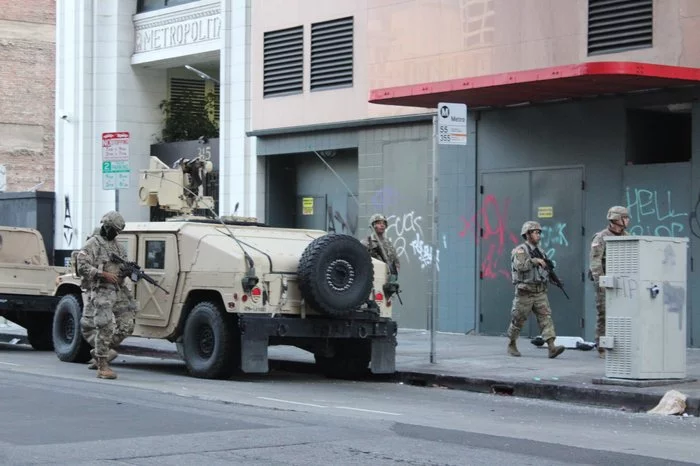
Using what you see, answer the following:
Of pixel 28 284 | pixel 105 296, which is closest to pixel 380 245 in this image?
pixel 105 296

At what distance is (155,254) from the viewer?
16.0 meters

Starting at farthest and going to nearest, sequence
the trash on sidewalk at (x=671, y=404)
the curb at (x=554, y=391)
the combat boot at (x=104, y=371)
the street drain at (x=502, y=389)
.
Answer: the combat boot at (x=104, y=371)
the street drain at (x=502, y=389)
the curb at (x=554, y=391)
the trash on sidewalk at (x=671, y=404)

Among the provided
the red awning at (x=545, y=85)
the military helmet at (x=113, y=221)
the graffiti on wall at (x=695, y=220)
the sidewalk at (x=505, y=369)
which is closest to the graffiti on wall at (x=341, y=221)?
the sidewalk at (x=505, y=369)

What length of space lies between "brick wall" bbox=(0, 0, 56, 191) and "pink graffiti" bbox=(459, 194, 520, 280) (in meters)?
26.3

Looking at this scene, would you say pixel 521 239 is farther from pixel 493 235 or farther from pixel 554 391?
pixel 554 391

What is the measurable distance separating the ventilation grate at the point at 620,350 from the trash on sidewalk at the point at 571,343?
158 inches

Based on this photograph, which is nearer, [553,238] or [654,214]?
[654,214]

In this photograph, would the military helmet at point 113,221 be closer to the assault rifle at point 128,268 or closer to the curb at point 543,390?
the assault rifle at point 128,268

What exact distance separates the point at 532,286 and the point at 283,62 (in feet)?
32.2

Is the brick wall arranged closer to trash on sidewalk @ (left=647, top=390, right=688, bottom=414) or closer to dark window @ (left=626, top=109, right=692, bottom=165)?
dark window @ (left=626, top=109, right=692, bottom=165)

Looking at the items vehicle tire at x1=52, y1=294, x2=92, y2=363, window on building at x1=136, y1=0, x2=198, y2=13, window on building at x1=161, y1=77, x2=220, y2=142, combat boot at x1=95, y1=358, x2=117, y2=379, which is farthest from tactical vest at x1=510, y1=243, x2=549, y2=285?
window on building at x1=161, y1=77, x2=220, y2=142

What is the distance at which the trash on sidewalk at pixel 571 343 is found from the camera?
1819 cm

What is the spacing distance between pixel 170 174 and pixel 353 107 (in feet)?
12.3

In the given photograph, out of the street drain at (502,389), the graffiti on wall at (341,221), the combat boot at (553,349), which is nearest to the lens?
the street drain at (502,389)
